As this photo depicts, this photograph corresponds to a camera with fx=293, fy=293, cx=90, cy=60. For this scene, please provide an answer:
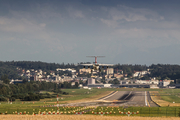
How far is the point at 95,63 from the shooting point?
431ft

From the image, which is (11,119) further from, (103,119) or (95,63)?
(95,63)

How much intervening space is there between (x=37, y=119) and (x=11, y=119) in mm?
7561

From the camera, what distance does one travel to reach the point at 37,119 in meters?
83.1

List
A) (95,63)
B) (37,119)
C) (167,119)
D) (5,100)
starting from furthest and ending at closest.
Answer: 1. (5,100)
2. (95,63)
3. (167,119)
4. (37,119)

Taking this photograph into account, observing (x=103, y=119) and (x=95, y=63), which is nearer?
(x=103, y=119)

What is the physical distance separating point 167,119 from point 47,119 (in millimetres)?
35818

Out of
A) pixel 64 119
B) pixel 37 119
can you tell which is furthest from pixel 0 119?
pixel 64 119

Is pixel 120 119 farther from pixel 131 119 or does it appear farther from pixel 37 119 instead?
pixel 37 119

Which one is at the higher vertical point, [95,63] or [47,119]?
[95,63]

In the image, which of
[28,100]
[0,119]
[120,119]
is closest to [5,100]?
[28,100]

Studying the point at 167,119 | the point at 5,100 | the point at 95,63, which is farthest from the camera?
the point at 5,100

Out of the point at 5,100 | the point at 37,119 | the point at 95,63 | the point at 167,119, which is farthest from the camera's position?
the point at 5,100

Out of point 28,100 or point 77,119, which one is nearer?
point 77,119

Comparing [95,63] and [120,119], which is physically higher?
[95,63]
